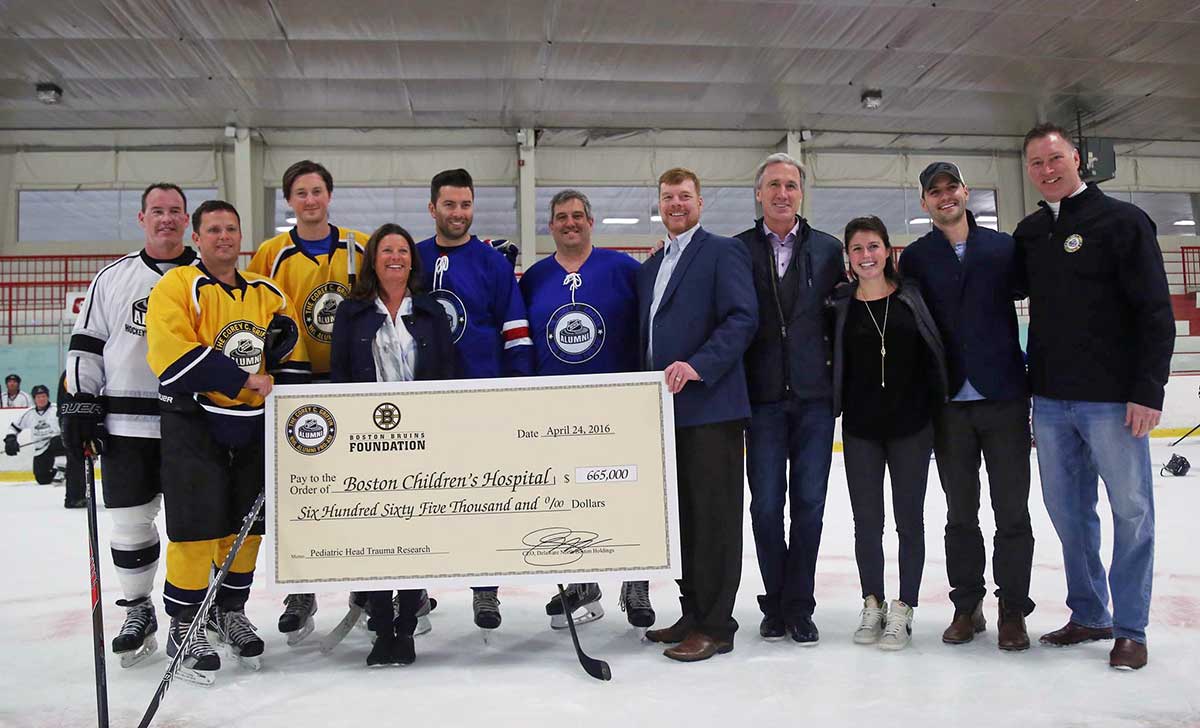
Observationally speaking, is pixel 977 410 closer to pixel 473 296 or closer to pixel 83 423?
pixel 473 296

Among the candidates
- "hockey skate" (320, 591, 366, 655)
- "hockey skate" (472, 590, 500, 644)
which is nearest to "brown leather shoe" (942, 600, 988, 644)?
"hockey skate" (472, 590, 500, 644)

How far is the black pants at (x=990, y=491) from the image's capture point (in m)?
2.62

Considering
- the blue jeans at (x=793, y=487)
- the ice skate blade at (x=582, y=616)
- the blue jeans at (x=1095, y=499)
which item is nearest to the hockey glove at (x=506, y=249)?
the blue jeans at (x=793, y=487)

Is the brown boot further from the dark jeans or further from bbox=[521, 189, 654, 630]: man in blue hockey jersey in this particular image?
bbox=[521, 189, 654, 630]: man in blue hockey jersey

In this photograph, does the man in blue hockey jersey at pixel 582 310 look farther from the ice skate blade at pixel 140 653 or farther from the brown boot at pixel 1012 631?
the ice skate blade at pixel 140 653

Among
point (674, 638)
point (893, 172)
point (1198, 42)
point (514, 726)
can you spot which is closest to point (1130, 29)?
→ point (1198, 42)

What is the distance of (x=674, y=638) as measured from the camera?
2.70 metres

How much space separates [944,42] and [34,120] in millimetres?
11314

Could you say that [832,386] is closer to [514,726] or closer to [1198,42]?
[514,726]

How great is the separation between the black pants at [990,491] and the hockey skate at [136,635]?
2486mm

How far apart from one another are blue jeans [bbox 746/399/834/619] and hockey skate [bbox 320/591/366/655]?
4.49 feet

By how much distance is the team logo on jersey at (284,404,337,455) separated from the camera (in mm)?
2451

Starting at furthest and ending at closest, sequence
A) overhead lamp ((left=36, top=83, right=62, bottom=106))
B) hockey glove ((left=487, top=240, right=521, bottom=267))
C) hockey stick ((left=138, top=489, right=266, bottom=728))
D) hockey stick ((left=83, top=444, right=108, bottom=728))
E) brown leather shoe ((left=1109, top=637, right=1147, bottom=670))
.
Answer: overhead lamp ((left=36, top=83, right=62, bottom=106)) < hockey glove ((left=487, top=240, right=521, bottom=267)) < brown leather shoe ((left=1109, top=637, right=1147, bottom=670)) < hockey stick ((left=138, top=489, right=266, bottom=728)) < hockey stick ((left=83, top=444, right=108, bottom=728))

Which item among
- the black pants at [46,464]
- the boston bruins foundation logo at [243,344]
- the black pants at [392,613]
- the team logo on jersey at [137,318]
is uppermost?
the team logo on jersey at [137,318]
